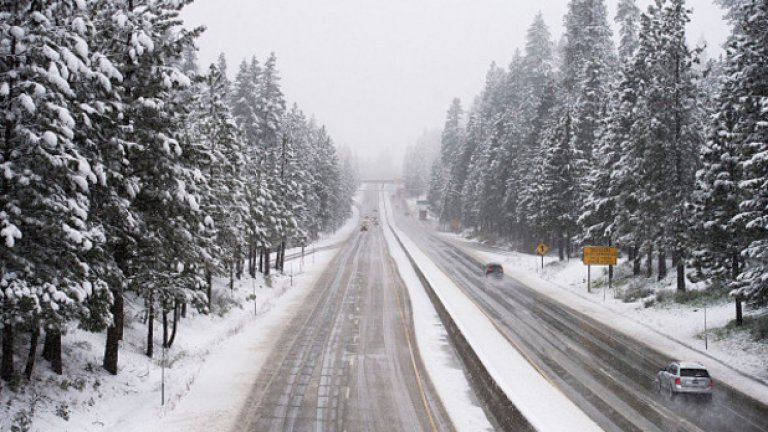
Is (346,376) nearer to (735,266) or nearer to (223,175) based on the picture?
(223,175)

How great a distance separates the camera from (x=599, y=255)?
134 feet

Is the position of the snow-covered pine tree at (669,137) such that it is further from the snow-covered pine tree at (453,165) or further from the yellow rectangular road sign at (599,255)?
the snow-covered pine tree at (453,165)

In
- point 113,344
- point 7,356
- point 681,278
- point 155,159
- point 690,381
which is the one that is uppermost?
point 155,159

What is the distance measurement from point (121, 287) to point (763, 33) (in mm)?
24935

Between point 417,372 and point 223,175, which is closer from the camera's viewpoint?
point 417,372

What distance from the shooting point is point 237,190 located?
3719 centimetres

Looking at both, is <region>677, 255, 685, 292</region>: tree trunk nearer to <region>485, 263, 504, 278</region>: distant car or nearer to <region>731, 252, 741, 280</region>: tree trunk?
<region>731, 252, 741, 280</region>: tree trunk

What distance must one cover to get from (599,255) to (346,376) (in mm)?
25315

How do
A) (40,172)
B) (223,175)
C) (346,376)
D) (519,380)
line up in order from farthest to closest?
1. (223,175)
2. (346,376)
3. (519,380)
4. (40,172)

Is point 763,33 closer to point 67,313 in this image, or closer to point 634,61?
point 634,61

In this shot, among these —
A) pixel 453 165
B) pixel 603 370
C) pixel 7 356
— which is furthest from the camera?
pixel 453 165

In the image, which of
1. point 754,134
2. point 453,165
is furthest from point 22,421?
point 453,165

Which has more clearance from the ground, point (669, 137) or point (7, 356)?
point (669, 137)

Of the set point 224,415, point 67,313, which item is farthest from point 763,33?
point 67,313
